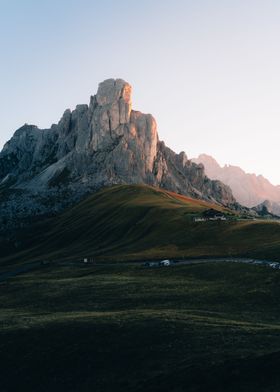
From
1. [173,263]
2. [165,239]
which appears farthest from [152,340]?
[165,239]

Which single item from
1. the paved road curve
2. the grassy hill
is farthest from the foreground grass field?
the grassy hill

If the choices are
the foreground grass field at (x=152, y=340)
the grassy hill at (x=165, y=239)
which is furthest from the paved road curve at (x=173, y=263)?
the foreground grass field at (x=152, y=340)

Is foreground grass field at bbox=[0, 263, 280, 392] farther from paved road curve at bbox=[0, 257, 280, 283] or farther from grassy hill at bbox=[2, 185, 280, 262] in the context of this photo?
grassy hill at bbox=[2, 185, 280, 262]

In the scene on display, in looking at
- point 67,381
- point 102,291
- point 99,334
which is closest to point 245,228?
point 102,291

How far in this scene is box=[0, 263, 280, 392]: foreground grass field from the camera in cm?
3650

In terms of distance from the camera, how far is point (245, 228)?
140625 millimetres

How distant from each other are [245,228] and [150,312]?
8810 cm

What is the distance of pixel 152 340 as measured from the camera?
46094 millimetres

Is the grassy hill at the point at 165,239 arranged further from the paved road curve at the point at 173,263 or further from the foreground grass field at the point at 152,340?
the foreground grass field at the point at 152,340

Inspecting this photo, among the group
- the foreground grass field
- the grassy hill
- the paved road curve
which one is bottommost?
the foreground grass field

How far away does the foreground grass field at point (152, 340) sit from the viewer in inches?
1437

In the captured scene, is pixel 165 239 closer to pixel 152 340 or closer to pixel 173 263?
pixel 173 263

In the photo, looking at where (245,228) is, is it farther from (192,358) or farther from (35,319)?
(192,358)

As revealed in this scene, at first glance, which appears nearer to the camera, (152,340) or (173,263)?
(152,340)
